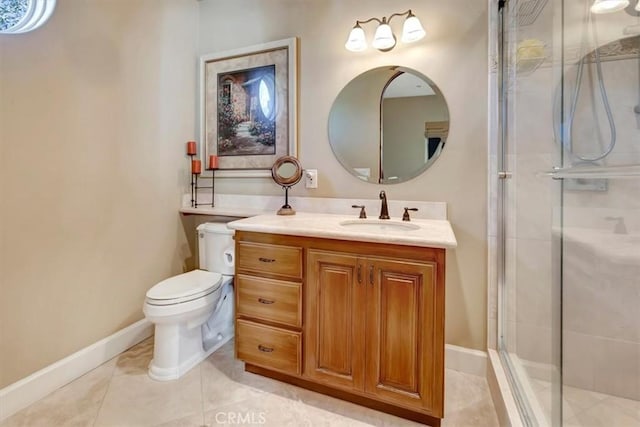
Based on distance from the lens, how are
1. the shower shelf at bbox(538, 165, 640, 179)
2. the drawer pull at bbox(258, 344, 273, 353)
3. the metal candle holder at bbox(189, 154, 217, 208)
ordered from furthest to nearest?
the metal candle holder at bbox(189, 154, 217, 208) < the drawer pull at bbox(258, 344, 273, 353) < the shower shelf at bbox(538, 165, 640, 179)

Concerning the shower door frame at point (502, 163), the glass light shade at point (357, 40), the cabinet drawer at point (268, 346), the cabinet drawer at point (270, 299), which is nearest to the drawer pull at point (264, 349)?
the cabinet drawer at point (268, 346)

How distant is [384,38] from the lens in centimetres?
181

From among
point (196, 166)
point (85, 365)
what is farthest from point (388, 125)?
point (85, 365)

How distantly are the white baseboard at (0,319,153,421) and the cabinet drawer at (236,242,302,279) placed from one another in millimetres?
1022

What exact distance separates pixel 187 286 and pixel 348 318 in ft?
3.36

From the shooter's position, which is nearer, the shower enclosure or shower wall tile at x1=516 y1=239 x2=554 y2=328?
the shower enclosure

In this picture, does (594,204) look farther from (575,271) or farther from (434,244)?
(434,244)

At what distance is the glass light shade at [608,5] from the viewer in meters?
1.26

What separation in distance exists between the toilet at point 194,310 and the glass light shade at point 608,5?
2220 mm

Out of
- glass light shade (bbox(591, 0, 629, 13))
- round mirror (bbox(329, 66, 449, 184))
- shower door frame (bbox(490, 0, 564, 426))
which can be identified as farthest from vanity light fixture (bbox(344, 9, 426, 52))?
glass light shade (bbox(591, 0, 629, 13))

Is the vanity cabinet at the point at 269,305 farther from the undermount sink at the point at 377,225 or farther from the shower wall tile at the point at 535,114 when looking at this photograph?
the shower wall tile at the point at 535,114

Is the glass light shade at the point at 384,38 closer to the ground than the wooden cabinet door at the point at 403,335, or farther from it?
farther from it

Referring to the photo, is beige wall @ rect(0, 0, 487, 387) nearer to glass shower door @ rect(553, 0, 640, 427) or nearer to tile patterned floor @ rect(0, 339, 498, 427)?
tile patterned floor @ rect(0, 339, 498, 427)

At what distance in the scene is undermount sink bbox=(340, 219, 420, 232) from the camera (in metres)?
1.71
